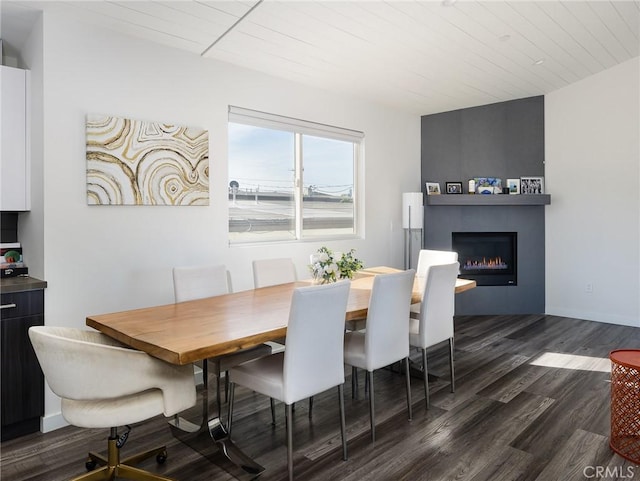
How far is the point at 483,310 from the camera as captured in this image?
5875 mm

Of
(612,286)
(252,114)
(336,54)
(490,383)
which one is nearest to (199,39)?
(252,114)

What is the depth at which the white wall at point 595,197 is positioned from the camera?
510 cm

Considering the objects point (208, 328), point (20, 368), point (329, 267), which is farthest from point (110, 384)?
point (329, 267)

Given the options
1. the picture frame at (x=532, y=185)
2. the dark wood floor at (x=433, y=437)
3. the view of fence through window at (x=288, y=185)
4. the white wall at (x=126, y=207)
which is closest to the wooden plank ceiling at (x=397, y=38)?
the white wall at (x=126, y=207)

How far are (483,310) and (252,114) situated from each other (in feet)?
12.6

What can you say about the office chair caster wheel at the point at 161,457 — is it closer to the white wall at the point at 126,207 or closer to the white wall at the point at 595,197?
the white wall at the point at 126,207

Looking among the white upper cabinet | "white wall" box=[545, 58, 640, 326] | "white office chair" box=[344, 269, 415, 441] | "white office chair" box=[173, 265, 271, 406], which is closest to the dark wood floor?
"white office chair" box=[344, 269, 415, 441]

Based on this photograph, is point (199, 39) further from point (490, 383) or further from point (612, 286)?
point (612, 286)

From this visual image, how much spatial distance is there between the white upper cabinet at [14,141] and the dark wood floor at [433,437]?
155cm

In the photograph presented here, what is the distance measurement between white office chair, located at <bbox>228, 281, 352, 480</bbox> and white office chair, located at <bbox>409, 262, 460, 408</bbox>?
0.90 m

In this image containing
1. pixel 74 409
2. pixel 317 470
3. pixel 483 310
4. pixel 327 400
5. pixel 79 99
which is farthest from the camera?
pixel 483 310

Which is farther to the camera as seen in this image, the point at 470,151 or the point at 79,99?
the point at 470,151

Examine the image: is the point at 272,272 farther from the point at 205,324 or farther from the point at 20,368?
the point at 20,368

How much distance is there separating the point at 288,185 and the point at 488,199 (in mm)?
2675
